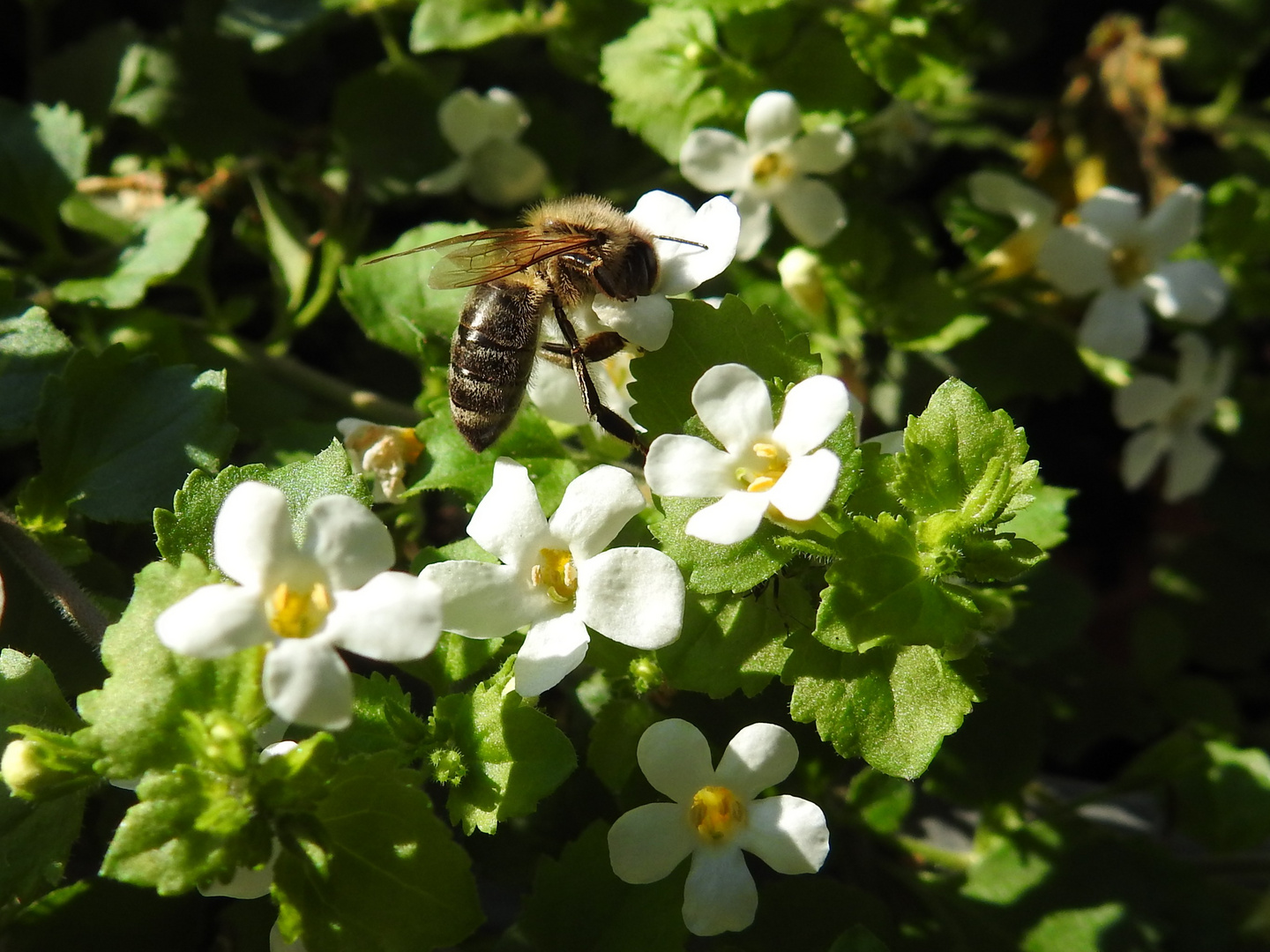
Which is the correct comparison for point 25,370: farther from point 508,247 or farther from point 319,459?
point 508,247

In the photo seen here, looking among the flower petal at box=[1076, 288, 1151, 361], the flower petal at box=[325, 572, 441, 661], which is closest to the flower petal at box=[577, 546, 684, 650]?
the flower petal at box=[325, 572, 441, 661]

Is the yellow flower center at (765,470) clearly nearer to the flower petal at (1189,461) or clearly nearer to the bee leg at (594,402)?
the bee leg at (594,402)

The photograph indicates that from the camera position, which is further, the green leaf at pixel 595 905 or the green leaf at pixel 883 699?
the green leaf at pixel 595 905

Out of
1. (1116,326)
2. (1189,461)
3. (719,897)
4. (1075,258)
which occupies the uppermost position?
(1075,258)

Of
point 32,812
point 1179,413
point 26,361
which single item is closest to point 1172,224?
point 1179,413

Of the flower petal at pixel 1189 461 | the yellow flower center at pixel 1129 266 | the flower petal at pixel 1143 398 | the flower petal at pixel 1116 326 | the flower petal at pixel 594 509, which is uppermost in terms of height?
the flower petal at pixel 594 509

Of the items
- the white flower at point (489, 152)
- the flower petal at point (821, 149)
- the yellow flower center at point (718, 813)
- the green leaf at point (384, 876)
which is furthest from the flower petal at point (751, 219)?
the green leaf at point (384, 876)

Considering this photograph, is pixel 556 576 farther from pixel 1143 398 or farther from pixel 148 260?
pixel 1143 398
